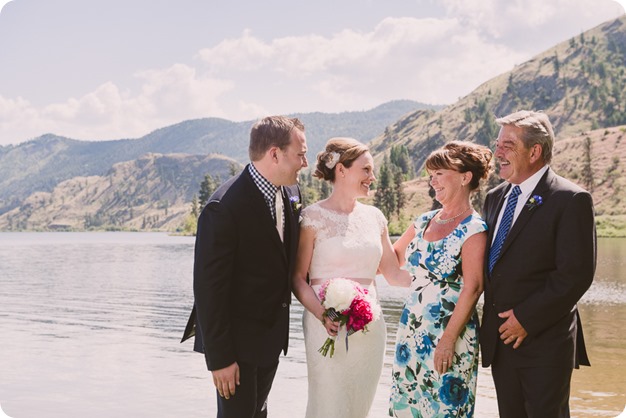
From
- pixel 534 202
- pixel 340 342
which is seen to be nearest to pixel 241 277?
pixel 340 342

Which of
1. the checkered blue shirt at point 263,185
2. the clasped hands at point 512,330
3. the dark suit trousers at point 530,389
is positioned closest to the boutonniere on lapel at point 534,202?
the clasped hands at point 512,330

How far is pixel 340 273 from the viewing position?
19.6 ft

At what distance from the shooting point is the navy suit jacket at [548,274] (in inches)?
196

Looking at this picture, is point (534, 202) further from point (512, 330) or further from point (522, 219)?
point (512, 330)

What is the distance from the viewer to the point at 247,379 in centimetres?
530

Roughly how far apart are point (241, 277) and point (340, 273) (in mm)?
1024

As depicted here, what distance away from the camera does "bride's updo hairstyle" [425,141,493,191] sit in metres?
5.62

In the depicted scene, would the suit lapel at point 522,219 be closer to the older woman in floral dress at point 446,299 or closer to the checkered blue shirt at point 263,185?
the older woman in floral dress at point 446,299

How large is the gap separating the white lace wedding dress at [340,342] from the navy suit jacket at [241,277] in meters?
0.43

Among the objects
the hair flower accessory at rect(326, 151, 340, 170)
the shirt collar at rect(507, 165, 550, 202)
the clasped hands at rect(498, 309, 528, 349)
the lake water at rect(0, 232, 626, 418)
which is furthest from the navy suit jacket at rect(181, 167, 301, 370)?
the lake water at rect(0, 232, 626, 418)

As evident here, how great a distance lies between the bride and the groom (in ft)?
1.57

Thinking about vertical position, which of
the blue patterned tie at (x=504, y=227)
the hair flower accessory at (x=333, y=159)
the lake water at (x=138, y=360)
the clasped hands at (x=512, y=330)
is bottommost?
the lake water at (x=138, y=360)

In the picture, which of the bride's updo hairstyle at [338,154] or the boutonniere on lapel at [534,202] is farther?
the bride's updo hairstyle at [338,154]

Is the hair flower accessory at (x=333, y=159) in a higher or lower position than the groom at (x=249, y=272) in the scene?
higher
